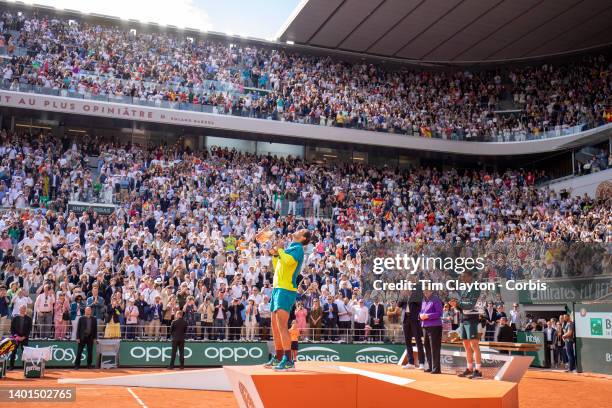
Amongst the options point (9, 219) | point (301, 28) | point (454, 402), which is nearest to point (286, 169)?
point (301, 28)

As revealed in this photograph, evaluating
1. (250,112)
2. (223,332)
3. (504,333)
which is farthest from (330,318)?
(250,112)

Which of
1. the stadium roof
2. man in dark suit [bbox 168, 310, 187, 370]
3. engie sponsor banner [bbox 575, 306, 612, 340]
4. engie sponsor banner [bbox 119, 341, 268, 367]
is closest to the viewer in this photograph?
man in dark suit [bbox 168, 310, 187, 370]

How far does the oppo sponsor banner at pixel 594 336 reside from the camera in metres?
19.2

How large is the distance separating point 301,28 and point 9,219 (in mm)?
22822

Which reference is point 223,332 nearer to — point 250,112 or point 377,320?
point 377,320

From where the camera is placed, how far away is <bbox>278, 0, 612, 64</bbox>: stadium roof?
3659cm

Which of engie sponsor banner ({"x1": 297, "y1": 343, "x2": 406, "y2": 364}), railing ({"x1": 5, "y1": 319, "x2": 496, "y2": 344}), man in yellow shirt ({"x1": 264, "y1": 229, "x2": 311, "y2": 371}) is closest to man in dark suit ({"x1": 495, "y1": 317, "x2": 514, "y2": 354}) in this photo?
railing ({"x1": 5, "y1": 319, "x2": 496, "y2": 344})

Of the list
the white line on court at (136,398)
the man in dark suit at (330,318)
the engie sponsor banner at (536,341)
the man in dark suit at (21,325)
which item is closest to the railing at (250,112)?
the man in dark suit at (330,318)

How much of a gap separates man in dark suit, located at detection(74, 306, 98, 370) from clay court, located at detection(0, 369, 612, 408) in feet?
1.98

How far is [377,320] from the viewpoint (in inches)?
794

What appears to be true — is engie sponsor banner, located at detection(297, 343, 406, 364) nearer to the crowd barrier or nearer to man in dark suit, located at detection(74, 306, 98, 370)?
the crowd barrier

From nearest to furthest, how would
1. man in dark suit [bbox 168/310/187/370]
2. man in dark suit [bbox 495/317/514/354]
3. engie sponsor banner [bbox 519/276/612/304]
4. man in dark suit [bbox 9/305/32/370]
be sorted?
1. man in dark suit [bbox 9/305/32/370]
2. man in dark suit [bbox 168/310/187/370]
3. man in dark suit [bbox 495/317/514/354]
4. engie sponsor banner [bbox 519/276/612/304]

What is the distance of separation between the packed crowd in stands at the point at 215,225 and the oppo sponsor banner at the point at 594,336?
4379 mm

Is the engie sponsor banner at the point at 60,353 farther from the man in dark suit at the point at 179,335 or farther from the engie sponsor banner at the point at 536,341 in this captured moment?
the engie sponsor banner at the point at 536,341
